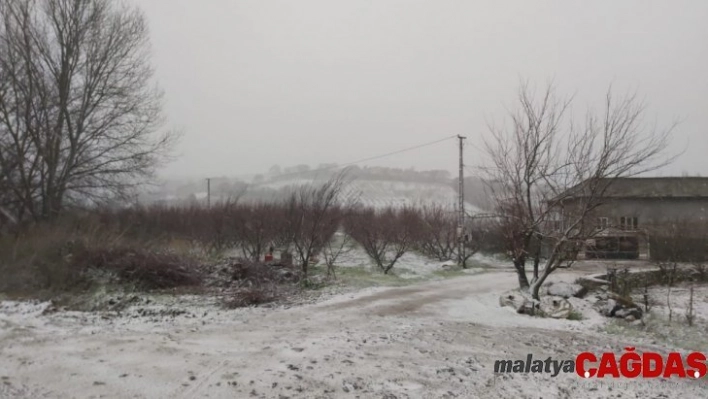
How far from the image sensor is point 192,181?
58156mm

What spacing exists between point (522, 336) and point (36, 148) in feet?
62.2

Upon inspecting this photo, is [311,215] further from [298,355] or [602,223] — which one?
[298,355]

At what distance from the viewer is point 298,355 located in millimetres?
5930

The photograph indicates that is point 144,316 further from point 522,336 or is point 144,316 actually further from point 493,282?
point 493,282

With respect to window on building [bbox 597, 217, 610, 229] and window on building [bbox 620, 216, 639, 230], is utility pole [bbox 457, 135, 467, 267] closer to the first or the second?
window on building [bbox 620, 216, 639, 230]

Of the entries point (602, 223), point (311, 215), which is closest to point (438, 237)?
point (311, 215)

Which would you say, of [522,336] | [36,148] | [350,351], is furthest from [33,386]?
[36,148]

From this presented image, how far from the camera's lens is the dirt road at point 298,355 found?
494 centimetres

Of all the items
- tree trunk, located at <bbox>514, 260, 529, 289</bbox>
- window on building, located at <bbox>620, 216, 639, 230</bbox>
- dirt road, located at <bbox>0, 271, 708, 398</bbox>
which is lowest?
dirt road, located at <bbox>0, 271, 708, 398</bbox>

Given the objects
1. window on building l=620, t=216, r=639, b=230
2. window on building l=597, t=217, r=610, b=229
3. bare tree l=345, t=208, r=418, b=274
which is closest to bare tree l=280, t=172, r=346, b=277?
bare tree l=345, t=208, r=418, b=274

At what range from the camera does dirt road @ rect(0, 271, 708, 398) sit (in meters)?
4.94

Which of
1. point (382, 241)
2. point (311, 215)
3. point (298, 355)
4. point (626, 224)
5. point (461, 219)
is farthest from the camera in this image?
point (461, 219)

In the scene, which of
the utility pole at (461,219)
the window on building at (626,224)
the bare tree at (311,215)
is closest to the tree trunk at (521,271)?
the window on building at (626,224)

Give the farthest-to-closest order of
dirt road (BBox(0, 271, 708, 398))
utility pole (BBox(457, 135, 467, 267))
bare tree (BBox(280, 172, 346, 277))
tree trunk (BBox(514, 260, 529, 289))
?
utility pole (BBox(457, 135, 467, 267)) → bare tree (BBox(280, 172, 346, 277)) → tree trunk (BBox(514, 260, 529, 289)) → dirt road (BBox(0, 271, 708, 398))
